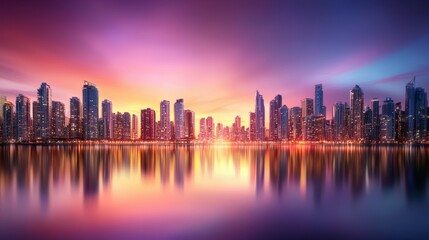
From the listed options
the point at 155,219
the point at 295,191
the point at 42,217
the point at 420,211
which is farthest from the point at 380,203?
the point at 42,217

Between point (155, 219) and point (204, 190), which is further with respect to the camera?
point (204, 190)

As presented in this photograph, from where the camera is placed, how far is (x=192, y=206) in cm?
1877

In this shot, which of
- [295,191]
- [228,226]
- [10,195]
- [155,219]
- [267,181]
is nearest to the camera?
[228,226]

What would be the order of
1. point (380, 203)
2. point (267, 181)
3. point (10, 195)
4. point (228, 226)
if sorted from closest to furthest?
point (228, 226) < point (380, 203) < point (10, 195) < point (267, 181)

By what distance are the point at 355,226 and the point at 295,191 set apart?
910 cm

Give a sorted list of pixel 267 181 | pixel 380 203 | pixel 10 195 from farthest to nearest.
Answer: pixel 267 181 → pixel 10 195 → pixel 380 203

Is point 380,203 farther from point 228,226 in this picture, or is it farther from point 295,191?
point 228,226

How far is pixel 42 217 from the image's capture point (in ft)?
52.5

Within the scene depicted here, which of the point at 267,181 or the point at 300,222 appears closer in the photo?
the point at 300,222

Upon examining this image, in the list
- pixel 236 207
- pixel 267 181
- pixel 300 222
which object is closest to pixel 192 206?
pixel 236 207

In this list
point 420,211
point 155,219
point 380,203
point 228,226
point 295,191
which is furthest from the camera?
point 295,191

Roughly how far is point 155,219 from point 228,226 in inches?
181

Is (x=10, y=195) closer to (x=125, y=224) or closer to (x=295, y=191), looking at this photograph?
(x=125, y=224)

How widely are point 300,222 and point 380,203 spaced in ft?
29.6
